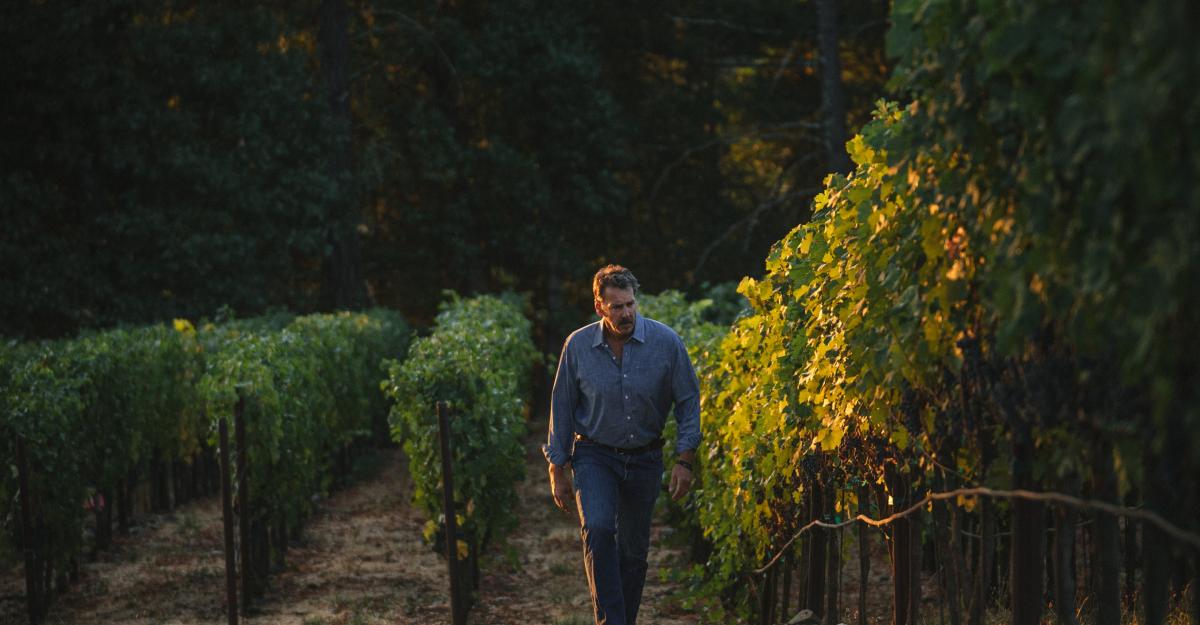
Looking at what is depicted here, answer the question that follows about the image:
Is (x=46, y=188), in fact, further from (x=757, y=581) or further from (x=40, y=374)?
(x=757, y=581)

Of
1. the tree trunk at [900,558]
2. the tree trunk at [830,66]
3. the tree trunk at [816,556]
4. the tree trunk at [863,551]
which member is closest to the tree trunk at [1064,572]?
the tree trunk at [900,558]

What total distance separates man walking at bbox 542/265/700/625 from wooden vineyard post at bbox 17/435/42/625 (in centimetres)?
396

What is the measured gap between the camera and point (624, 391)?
20.7ft

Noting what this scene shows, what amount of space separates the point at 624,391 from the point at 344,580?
485 cm

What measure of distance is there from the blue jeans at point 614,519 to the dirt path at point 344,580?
200cm

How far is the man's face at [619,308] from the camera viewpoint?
6223 millimetres

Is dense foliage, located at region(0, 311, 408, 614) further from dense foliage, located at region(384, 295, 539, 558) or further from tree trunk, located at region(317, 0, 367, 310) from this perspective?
tree trunk, located at region(317, 0, 367, 310)

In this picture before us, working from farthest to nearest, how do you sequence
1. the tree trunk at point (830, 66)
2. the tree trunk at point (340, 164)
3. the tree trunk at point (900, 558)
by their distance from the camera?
the tree trunk at point (340, 164) → the tree trunk at point (830, 66) → the tree trunk at point (900, 558)

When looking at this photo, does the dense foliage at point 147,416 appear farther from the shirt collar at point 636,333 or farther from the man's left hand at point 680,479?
the man's left hand at point 680,479

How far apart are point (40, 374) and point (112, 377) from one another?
1.61 metres

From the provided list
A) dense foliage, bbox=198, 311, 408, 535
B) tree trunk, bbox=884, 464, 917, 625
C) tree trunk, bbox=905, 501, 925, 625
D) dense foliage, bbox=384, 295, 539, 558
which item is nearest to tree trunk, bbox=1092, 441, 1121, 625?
tree trunk, bbox=905, 501, 925, 625

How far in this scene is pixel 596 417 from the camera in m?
6.35

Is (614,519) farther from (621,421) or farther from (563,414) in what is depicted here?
(563,414)

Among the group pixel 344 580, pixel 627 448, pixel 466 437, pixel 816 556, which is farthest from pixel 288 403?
pixel 816 556
